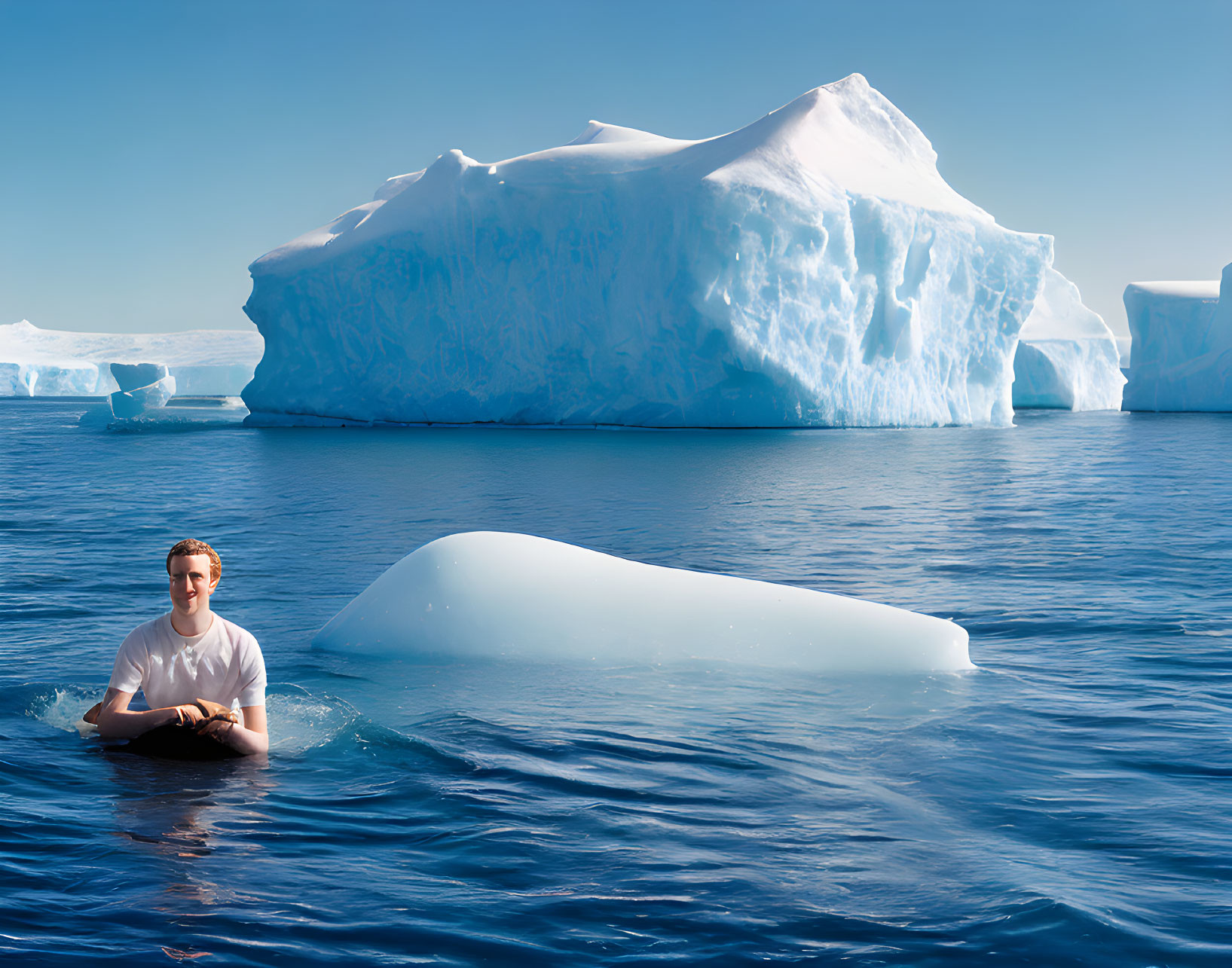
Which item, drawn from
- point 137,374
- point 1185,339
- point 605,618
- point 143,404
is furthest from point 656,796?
point 137,374

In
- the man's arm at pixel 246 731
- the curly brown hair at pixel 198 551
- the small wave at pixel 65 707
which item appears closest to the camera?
the curly brown hair at pixel 198 551

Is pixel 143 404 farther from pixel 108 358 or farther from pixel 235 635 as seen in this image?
pixel 108 358

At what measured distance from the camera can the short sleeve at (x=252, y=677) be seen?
165 inches

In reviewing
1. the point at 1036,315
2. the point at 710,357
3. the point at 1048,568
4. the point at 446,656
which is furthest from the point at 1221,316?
the point at 446,656

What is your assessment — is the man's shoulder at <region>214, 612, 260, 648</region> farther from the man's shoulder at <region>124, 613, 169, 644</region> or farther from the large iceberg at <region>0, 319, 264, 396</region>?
the large iceberg at <region>0, 319, 264, 396</region>

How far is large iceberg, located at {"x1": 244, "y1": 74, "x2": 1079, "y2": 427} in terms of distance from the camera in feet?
104

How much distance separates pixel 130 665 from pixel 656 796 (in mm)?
2121

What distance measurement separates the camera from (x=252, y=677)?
13.9 feet

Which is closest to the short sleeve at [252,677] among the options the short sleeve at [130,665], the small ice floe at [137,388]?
the short sleeve at [130,665]

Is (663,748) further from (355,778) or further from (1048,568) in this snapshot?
(1048,568)

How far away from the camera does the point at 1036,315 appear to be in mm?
57500

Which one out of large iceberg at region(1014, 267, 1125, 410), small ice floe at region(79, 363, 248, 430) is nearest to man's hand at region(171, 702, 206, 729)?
small ice floe at region(79, 363, 248, 430)

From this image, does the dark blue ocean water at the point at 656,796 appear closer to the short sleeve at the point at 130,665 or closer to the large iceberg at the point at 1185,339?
the short sleeve at the point at 130,665

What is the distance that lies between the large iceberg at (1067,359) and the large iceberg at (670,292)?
18.8 meters
